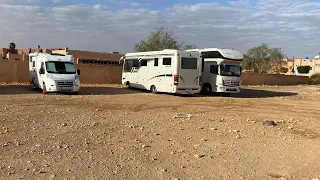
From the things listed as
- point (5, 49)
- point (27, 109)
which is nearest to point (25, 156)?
point (27, 109)

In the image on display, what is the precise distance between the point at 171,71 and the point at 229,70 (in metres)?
4.33

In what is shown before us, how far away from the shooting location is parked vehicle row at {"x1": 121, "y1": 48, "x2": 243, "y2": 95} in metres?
22.0

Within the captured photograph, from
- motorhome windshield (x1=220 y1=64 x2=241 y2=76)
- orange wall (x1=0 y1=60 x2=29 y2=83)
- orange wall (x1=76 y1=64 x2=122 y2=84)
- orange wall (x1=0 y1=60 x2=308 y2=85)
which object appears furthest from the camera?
orange wall (x1=76 y1=64 x2=122 y2=84)

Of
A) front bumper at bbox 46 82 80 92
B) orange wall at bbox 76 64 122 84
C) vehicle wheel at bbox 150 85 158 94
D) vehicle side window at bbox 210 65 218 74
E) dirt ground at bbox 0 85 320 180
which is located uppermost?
vehicle side window at bbox 210 65 218 74

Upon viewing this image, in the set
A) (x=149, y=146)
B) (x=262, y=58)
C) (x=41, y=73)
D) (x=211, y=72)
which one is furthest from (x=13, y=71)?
(x=262, y=58)

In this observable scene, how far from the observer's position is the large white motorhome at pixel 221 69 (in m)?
23.7

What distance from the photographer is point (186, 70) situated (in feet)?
72.8

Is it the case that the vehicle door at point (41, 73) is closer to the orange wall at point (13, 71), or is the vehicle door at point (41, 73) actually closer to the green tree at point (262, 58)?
the orange wall at point (13, 71)

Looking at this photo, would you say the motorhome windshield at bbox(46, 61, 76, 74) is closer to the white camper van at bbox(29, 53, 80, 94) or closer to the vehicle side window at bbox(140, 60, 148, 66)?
the white camper van at bbox(29, 53, 80, 94)

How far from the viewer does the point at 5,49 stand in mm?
73562

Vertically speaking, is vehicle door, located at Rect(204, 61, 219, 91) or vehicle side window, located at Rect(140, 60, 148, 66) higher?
vehicle side window, located at Rect(140, 60, 148, 66)

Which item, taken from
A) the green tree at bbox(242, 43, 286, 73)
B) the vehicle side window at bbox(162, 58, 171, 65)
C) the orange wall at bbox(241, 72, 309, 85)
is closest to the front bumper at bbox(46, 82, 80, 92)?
the vehicle side window at bbox(162, 58, 171, 65)

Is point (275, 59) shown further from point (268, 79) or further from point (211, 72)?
point (211, 72)

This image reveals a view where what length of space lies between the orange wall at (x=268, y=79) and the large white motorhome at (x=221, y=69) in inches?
691
